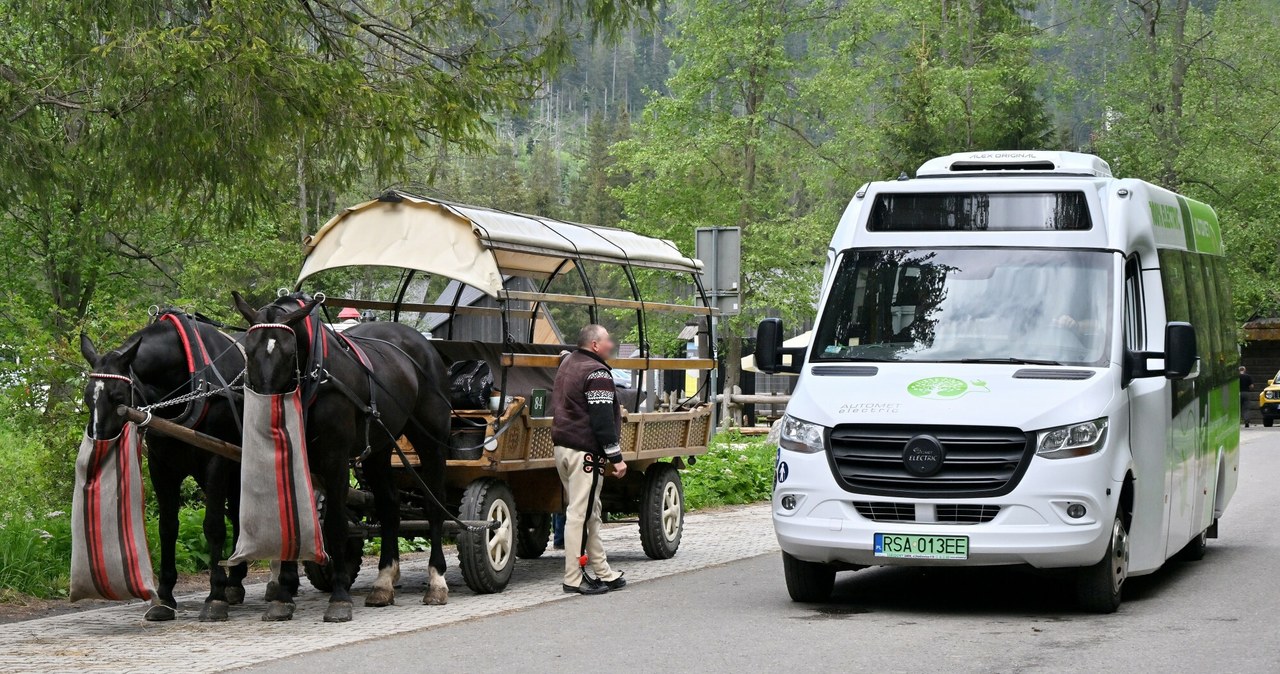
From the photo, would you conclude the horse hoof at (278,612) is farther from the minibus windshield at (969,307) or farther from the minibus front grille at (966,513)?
the minibus front grille at (966,513)

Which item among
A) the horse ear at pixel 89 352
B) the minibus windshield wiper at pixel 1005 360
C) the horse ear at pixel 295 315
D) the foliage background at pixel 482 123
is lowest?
the minibus windshield wiper at pixel 1005 360

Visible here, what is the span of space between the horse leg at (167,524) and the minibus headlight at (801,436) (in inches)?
154

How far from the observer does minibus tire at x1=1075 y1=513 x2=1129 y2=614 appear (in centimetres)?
931

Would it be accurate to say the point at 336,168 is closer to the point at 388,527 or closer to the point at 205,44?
the point at 205,44

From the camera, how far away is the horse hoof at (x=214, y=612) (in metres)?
9.65

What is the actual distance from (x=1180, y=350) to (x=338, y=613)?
549cm

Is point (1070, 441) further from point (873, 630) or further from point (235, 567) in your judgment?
point (235, 567)

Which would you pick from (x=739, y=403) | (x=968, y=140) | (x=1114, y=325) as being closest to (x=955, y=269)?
(x=1114, y=325)

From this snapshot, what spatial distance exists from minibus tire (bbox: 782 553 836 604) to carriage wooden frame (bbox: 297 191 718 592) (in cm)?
224

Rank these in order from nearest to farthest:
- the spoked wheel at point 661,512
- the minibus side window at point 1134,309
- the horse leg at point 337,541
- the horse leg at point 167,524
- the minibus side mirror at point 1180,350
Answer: the minibus side mirror at point 1180,350
the horse leg at point 337,541
the horse leg at point 167,524
the minibus side window at point 1134,309
the spoked wheel at point 661,512

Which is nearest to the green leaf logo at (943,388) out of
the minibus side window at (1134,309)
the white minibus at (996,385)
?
the white minibus at (996,385)

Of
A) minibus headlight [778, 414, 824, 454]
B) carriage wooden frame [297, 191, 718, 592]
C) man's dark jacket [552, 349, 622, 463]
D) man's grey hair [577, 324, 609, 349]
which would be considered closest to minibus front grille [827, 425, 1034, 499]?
minibus headlight [778, 414, 824, 454]

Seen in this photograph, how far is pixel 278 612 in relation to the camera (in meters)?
9.65

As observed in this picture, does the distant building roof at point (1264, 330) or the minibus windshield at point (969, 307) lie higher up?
the distant building roof at point (1264, 330)
